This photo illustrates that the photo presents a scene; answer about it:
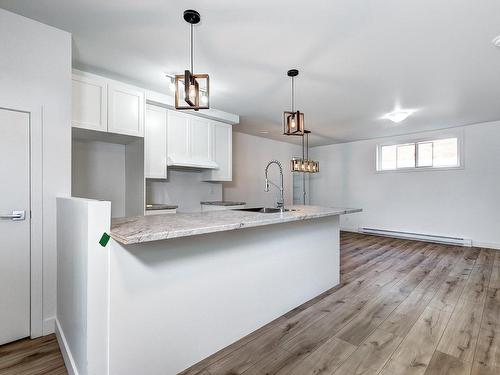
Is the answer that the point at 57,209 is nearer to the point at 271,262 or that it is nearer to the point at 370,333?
the point at 271,262

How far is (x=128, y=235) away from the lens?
1178mm

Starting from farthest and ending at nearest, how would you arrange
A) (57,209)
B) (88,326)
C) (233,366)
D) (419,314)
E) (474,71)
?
1. (474,71)
2. (419,314)
3. (57,209)
4. (233,366)
5. (88,326)

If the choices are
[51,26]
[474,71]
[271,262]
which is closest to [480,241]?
[474,71]

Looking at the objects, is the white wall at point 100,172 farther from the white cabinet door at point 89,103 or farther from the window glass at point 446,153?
the window glass at point 446,153

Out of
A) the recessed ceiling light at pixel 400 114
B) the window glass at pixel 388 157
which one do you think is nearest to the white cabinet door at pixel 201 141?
the recessed ceiling light at pixel 400 114

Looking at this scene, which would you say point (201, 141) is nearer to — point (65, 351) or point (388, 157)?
point (65, 351)

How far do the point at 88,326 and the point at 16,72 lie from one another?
207cm

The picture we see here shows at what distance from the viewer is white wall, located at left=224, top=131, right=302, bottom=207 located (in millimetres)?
5672

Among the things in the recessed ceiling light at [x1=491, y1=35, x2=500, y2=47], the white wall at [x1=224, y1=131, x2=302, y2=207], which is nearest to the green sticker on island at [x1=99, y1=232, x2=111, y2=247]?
the recessed ceiling light at [x1=491, y1=35, x2=500, y2=47]

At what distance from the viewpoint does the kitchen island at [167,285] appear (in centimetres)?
131

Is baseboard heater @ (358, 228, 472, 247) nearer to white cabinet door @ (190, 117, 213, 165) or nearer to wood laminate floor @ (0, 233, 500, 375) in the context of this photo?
wood laminate floor @ (0, 233, 500, 375)

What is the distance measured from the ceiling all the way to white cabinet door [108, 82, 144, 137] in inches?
6.4

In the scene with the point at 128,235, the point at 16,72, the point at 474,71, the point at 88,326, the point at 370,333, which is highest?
the point at 474,71

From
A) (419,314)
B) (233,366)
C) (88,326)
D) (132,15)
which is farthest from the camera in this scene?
(419,314)
